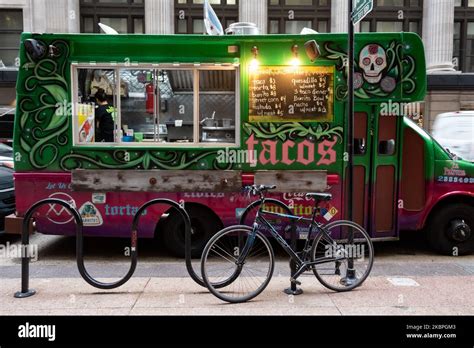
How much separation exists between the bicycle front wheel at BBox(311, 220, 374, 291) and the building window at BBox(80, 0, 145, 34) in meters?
18.4

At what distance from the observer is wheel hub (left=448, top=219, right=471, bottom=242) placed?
6680 millimetres

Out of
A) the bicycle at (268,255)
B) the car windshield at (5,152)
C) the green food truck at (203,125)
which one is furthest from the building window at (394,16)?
the bicycle at (268,255)

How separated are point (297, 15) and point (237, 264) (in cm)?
1861

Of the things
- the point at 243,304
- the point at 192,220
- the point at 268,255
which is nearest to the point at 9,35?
the point at 192,220

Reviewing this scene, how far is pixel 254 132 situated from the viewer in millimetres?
6410

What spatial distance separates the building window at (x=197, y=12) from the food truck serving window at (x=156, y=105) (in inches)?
601

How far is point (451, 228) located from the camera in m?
6.73

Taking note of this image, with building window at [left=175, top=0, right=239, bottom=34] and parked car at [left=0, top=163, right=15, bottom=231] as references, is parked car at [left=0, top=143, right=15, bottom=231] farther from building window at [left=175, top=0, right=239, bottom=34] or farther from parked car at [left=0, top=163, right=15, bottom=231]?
building window at [left=175, top=0, right=239, bottom=34]

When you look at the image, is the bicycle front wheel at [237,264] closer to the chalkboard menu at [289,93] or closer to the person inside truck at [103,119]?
the chalkboard menu at [289,93]

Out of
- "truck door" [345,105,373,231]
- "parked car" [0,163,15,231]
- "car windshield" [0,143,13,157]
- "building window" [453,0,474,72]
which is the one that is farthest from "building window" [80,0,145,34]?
"truck door" [345,105,373,231]

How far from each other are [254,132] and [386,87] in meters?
2.01

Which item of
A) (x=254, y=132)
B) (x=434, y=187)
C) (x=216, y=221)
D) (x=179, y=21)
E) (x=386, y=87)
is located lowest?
(x=216, y=221)

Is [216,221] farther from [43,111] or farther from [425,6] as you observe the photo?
[425,6]
